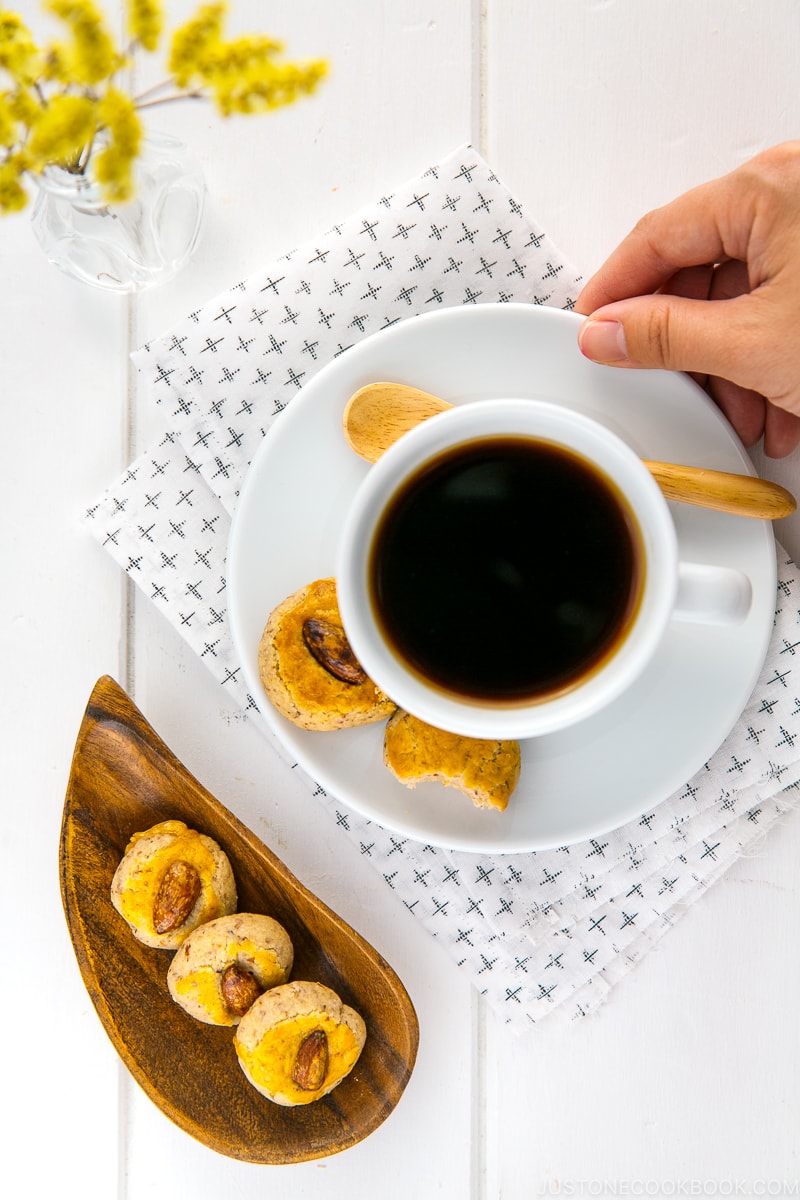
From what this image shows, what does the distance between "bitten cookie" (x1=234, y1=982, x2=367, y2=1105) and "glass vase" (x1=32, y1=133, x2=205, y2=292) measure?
70 cm

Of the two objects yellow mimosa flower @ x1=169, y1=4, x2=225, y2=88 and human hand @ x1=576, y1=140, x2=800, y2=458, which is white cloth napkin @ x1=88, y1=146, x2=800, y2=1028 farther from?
yellow mimosa flower @ x1=169, y1=4, x2=225, y2=88

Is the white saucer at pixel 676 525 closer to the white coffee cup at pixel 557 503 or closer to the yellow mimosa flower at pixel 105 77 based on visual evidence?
the white coffee cup at pixel 557 503

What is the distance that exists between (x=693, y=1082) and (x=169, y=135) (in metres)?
1.09

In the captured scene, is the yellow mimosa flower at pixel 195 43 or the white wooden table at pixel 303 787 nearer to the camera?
the yellow mimosa flower at pixel 195 43

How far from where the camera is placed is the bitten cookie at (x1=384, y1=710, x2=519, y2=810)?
822 mm

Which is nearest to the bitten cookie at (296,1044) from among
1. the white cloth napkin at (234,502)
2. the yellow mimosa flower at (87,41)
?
the white cloth napkin at (234,502)

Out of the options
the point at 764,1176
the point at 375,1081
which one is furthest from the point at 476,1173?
the point at 764,1176

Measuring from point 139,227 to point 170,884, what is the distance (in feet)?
2.01

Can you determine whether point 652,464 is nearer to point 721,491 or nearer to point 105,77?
point 721,491

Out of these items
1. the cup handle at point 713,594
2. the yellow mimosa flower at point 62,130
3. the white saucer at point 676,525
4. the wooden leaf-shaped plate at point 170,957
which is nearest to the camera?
the yellow mimosa flower at point 62,130

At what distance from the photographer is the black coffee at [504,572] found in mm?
796

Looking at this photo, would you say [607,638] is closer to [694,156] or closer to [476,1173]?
[694,156]

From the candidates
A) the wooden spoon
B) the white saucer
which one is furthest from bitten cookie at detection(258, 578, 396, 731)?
the wooden spoon

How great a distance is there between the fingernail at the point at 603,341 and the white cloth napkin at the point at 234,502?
14 cm
